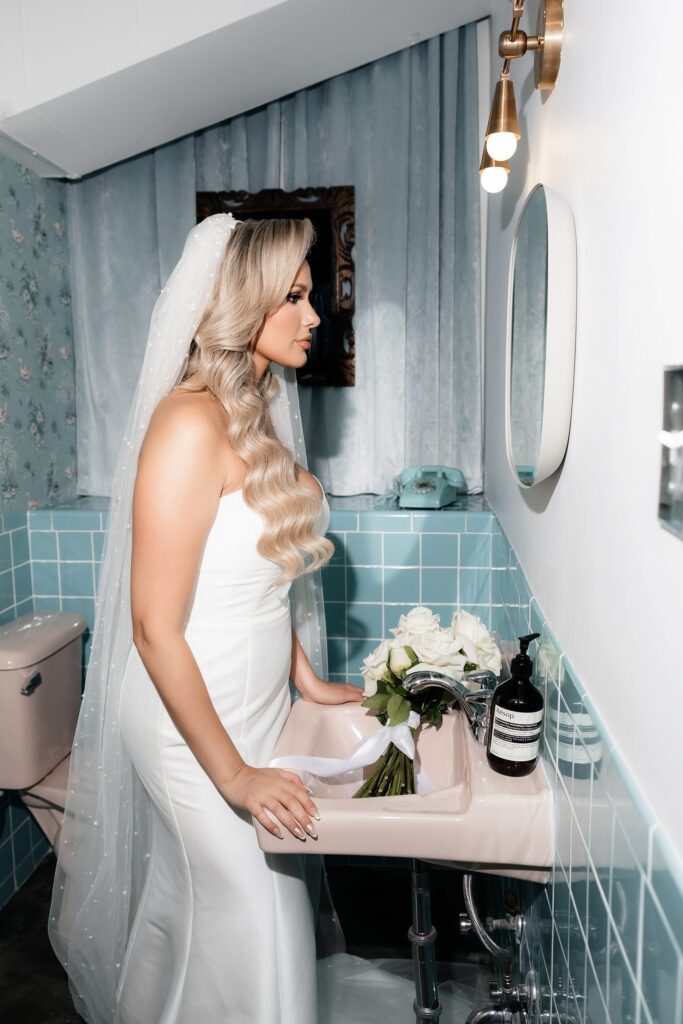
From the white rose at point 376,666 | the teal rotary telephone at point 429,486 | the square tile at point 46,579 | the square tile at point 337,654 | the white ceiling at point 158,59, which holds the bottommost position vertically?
the square tile at point 337,654

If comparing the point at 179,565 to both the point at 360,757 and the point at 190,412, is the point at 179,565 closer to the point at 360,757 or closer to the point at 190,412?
the point at 190,412

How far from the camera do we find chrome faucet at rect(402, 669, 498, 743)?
1.36m

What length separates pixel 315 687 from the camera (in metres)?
1.81

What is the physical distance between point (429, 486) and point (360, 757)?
1358 millimetres

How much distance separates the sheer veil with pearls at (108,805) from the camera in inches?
63.9

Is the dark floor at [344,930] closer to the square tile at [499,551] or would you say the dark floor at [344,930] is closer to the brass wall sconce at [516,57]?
the square tile at [499,551]

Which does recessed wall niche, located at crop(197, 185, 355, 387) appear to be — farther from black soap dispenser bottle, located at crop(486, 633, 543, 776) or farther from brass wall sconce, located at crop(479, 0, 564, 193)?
black soap dispenser bottle, located at crop(486, 633, 543, 776)

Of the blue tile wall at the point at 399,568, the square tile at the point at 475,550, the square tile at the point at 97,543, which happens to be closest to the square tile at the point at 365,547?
the blue tile wall at the point at 399,568

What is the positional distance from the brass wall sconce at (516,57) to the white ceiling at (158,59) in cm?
117

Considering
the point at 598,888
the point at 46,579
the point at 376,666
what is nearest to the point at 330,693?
the point at 376,666

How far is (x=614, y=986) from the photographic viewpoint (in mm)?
785

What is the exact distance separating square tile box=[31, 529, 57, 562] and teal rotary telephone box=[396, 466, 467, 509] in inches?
46.6

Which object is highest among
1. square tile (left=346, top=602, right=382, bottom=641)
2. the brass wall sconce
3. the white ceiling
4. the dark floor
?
the white ceiling

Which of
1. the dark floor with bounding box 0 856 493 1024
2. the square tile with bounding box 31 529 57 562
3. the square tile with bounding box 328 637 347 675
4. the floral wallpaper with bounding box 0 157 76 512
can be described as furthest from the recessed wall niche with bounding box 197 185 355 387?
the dark floor with bounding box 0 856 493 1024
